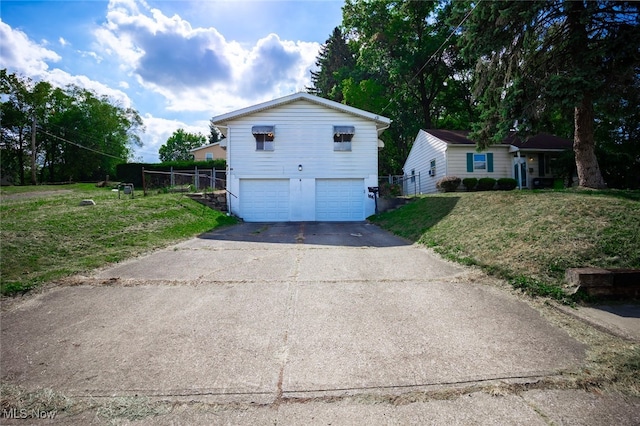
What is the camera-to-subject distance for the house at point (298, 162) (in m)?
12.6

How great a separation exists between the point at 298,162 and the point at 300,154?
38cm

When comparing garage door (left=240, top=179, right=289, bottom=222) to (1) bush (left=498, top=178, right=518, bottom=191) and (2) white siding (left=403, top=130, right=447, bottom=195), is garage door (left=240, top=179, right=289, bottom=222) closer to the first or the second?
(2) white siding (left=403, top=130, right=447, bottom=195)

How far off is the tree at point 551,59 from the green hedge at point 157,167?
57.9ft

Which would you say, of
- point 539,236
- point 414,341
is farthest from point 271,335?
point 539,236

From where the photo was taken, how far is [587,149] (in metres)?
9.04

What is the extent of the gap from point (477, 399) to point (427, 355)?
511mm

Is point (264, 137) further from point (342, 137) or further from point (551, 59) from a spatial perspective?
point (551, 59)

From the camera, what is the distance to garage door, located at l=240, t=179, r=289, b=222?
12.6 metres

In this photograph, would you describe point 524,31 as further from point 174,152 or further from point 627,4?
point 174,152

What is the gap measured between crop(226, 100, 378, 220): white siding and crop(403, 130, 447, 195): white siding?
5.57 m

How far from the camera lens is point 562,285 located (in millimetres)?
3521

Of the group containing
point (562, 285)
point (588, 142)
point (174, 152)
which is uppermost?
point (174, 152)

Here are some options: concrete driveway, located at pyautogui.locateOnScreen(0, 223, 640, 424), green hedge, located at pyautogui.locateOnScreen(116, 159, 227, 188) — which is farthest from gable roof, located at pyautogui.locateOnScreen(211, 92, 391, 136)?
concrete driveway, located at pyautogui.locateOnScreen(0, 223, 640, 424)

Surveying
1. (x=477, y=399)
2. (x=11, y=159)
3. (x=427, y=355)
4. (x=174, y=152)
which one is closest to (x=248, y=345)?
(x=427, y=355)
